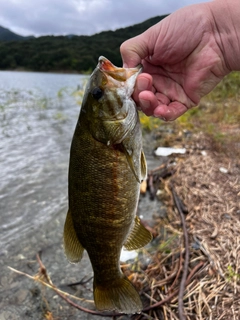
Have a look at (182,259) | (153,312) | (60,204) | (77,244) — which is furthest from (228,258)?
(60,204)

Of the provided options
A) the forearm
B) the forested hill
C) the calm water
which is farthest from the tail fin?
the forested hill

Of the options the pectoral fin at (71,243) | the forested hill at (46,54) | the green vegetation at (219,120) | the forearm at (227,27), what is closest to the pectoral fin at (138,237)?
the pectoral fin at (71,243)

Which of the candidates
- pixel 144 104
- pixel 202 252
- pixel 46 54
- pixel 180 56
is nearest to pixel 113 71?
pixel 144 104

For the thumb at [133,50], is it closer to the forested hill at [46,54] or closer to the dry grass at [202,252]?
the dry grass at [202,252]

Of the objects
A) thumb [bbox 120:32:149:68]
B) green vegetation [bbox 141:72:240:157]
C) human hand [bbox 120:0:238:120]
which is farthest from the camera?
green vegetation [bbox 141:72:240:157]

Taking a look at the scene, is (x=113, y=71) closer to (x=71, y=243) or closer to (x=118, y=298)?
(x=71, y=243)

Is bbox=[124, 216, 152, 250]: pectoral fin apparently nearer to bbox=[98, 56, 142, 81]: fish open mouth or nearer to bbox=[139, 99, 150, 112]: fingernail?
bbox=[139, 99, 150, 112]: fingernail

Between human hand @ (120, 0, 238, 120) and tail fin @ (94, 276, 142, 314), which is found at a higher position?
human hand @ (120, 0, 238, 120)
